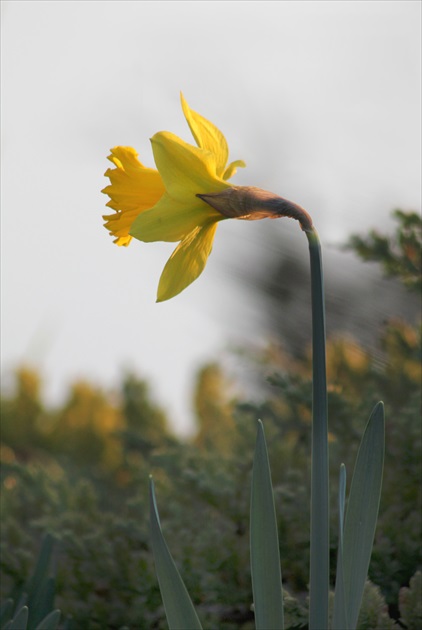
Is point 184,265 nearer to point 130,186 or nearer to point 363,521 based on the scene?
point 130,186

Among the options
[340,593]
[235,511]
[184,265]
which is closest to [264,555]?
[340,593]

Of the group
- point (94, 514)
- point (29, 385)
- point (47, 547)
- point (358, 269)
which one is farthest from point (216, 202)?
point (29, 385)

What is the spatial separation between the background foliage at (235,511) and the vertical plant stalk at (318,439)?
0.25 metres

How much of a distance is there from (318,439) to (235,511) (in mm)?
585

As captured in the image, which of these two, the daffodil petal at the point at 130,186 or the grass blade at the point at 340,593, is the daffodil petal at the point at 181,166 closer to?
the daffodil petal at the point at 130,186

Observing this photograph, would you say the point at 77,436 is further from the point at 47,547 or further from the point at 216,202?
the point at 216,202

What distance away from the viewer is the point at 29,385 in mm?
2424

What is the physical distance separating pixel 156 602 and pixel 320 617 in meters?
0.51

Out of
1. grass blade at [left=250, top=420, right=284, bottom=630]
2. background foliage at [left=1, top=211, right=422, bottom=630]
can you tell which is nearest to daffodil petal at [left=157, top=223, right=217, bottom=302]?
grass blade at [left=250, top=420, right=284, bottom=630]

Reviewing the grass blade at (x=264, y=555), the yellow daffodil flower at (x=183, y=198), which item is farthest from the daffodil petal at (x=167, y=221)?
the grass blade at (x=264, y=555)

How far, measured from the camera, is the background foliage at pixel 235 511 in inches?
43.7

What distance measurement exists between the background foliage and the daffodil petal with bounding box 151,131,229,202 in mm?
464

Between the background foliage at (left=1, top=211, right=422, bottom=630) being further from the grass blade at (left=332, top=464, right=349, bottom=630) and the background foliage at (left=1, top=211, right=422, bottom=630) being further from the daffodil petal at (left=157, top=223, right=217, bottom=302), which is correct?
the daffodil petal at (left=157, top=223, right=217, bottom=302)

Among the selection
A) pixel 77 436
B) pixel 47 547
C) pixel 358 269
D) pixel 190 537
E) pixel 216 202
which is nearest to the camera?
pixel 216 202
